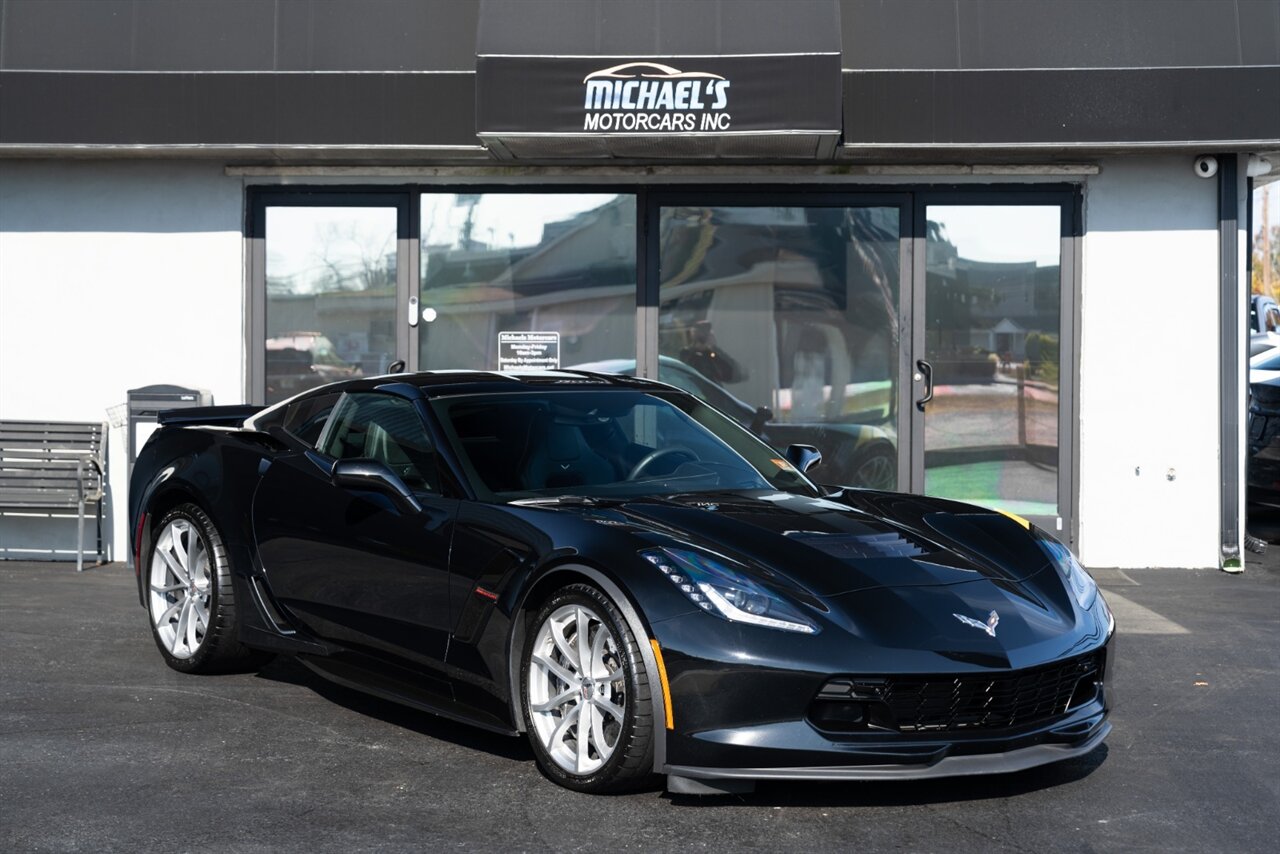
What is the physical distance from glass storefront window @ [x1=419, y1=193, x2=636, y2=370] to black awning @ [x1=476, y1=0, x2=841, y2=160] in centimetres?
105

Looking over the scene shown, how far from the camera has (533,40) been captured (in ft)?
32.4

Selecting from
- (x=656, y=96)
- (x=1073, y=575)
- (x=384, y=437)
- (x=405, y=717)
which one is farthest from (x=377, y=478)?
(x=656, y=96)

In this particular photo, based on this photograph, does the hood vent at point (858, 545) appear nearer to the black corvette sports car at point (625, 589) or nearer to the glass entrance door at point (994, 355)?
the black corvette sports car at point (625, 589)

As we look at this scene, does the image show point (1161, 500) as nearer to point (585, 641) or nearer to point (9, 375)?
point (585, 641)

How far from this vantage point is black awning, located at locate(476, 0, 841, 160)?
9664 millimetres

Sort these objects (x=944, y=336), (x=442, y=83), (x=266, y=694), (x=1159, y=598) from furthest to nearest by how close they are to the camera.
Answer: (x=944, y=336)
(x=442, y=83)
(x=1159, y=598)
(x=266, y=694)

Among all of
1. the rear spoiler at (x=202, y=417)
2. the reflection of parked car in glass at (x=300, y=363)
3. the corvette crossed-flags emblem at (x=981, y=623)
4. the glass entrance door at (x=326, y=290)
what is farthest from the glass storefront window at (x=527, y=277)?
the corvette crossed-flags emblem at (x=981, y=623)

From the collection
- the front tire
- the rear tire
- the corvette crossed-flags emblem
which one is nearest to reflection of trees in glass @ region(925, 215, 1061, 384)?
the rear tire

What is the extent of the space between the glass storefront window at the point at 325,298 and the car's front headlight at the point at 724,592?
6.59m

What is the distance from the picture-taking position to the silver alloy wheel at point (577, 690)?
486 cm

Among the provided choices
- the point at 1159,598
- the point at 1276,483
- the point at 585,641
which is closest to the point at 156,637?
the point at 585,641

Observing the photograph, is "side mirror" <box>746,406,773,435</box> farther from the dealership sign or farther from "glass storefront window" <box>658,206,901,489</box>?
the dealership sign

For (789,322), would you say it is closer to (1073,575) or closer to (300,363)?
(300,363)

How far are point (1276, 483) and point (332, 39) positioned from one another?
7.96 meters
